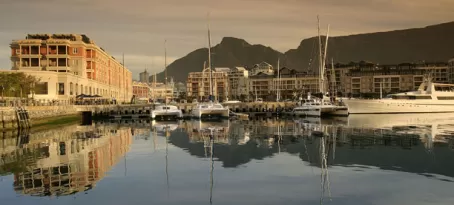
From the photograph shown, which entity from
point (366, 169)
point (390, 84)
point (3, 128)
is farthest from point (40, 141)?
point (390, 84)

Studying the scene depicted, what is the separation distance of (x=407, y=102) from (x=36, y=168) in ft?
275

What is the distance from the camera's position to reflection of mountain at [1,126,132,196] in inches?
812

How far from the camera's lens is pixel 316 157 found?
29.5 meters

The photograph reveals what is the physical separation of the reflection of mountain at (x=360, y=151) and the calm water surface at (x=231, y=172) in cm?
6

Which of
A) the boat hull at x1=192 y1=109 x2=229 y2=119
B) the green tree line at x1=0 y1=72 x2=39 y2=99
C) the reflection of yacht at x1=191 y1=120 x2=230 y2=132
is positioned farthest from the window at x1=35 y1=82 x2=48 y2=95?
the reflection of yacht at x1=191 y1=120 x2=230 y2=132

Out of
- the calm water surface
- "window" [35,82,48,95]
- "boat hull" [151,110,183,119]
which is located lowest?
the calm water surface

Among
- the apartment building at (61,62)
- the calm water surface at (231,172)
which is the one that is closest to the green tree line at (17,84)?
the apartment building at (61,62)

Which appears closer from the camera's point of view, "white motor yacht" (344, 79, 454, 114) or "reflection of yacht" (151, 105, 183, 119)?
"reflection of yacht" (151, 105, 183, 119)

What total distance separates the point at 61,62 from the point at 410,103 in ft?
251

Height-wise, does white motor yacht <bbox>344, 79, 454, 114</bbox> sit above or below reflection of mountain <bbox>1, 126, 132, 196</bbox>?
above

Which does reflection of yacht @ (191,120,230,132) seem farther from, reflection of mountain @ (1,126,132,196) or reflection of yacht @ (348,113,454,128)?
reflection of yacht @ (348,113,454,128)

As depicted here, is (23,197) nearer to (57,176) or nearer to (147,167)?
(57,176)

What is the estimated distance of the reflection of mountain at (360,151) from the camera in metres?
26.2

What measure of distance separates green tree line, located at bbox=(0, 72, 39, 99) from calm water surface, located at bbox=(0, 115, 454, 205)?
142ft
